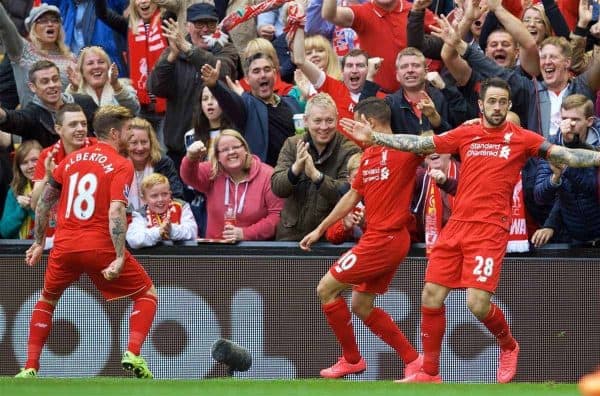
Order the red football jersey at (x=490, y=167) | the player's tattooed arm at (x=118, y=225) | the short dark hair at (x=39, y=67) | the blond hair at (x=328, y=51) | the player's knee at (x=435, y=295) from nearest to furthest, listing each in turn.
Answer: the red football jersey at (x=490, y=167) < the player's knee at (x=435, y=295) < the player's tattooed arm at (x=118, y=225) < the short dark hair at (x=39, y=67) < the blond hair at (x=328, y=51)

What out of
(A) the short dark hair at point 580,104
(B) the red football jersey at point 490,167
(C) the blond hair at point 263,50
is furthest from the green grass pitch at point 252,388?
(C) the blond hair at point 263,50

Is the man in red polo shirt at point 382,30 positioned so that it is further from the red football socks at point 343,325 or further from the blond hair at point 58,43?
the red football socks at point 343,325

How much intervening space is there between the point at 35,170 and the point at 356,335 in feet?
11.1

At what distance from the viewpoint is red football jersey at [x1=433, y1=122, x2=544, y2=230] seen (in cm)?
1077

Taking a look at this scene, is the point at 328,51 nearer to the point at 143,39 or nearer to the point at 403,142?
the point at 143,39

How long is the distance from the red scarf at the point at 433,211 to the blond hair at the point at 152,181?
238cm

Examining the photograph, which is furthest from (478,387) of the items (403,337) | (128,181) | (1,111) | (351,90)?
(1,111)

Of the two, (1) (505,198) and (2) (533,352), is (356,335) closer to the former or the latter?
(2) (533,352)

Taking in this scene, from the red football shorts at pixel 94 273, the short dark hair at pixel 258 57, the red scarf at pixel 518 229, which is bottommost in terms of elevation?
the red football shorts at pixel 94 273

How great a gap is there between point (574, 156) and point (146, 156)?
14.0 ft

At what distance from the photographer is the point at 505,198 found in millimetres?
10828

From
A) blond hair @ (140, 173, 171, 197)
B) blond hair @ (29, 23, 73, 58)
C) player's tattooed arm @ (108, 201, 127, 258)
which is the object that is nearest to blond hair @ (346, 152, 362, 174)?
blond hair @ (140, 173, 171, 197)

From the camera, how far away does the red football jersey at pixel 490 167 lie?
10766 mm

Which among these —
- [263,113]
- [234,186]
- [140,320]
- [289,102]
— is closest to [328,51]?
[289,102]
